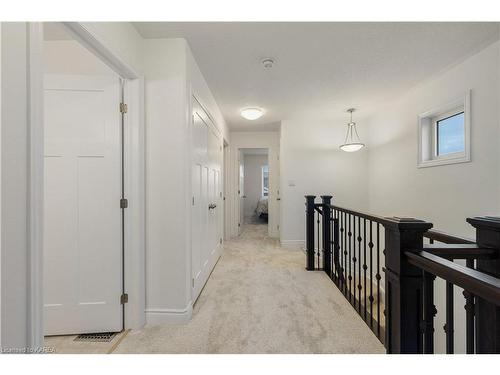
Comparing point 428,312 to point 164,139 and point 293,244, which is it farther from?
point 293,244

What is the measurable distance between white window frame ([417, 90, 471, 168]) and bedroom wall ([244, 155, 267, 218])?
5.80 meters

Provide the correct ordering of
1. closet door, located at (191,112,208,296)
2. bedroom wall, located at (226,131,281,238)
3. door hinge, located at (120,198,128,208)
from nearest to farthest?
door hinge, located at (120,198,128,208) → closet door, located at (191,112,208,296) → bedroom wall, located at (226,131,281,238)

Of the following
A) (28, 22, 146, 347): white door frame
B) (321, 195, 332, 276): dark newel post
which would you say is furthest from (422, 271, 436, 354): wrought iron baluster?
(321, 195, 332, 276): dark newel post

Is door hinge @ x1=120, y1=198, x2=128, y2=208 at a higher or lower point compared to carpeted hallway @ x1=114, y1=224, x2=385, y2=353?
higher

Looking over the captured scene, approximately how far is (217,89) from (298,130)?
1.98 metres

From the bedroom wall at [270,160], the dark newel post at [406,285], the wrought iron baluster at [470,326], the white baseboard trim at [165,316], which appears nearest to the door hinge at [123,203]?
the white baseboard trim at [165,316]

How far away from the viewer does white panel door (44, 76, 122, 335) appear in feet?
5.67

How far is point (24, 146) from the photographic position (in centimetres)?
93

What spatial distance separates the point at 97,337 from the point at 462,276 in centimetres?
218

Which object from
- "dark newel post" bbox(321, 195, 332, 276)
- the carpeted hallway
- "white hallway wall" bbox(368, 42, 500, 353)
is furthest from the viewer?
"dark newel post" bbox(321, 195, 332, 276)

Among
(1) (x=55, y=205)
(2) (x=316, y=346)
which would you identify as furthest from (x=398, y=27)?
(1) (x=55, y=205)

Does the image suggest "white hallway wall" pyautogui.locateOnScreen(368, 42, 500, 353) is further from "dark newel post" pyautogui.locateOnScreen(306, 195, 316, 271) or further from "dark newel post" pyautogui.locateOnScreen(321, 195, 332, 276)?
"dark newel post" pyautogui.locateOnScreen(306, 195, 316, 271)

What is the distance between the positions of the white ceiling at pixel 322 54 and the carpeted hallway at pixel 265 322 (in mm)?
2304

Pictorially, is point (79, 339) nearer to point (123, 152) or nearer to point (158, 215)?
point (158, 215)
